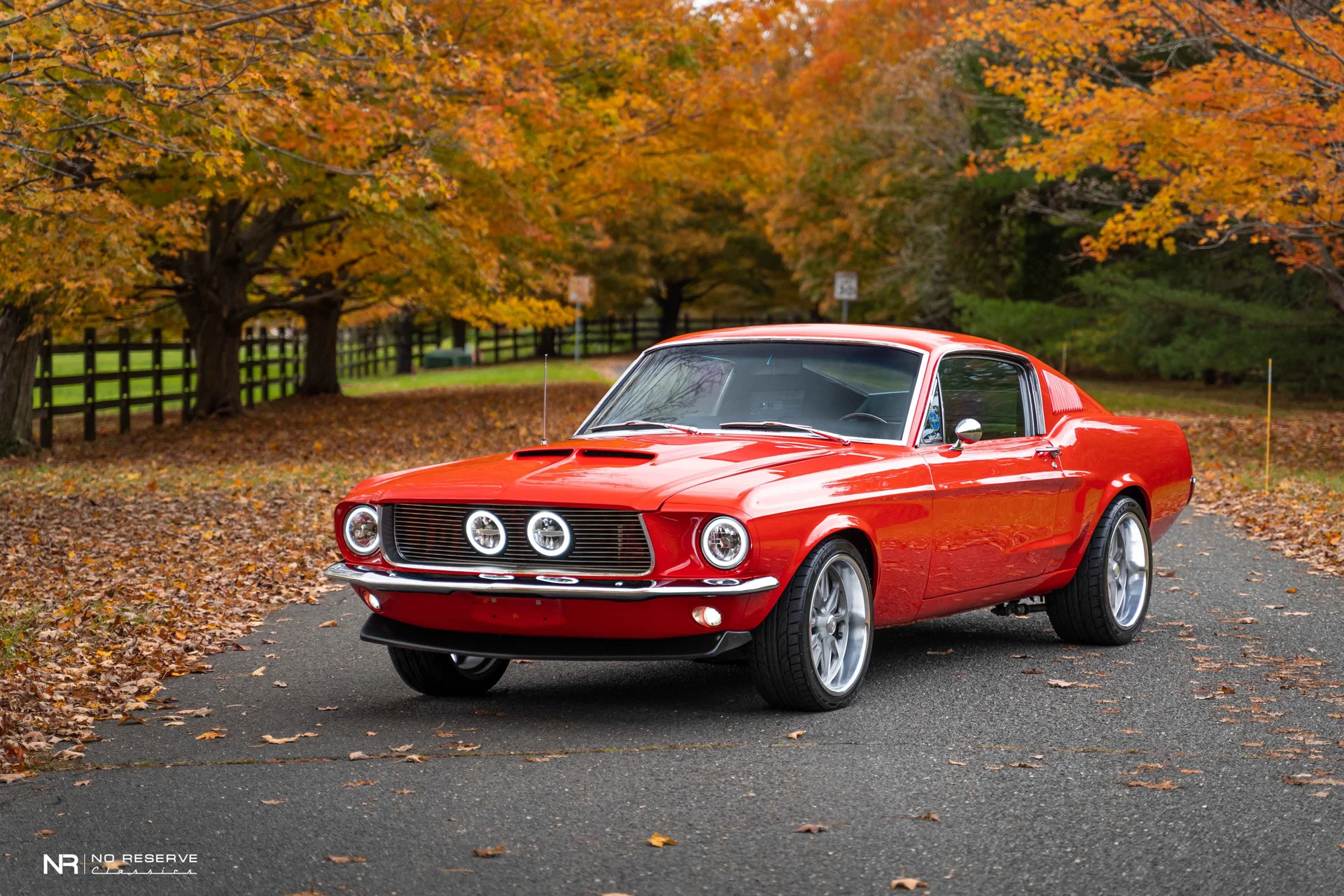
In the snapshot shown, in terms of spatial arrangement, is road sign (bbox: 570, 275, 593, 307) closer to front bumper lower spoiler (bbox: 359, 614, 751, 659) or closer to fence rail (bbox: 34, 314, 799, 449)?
fence rail (bbox: 34, 314, 799, 449)

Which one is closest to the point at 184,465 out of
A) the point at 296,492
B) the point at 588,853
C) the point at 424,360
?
the point at 296,492

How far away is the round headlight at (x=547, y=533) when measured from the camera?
6250 millimetres

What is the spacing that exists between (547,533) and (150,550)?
6386 millimetres

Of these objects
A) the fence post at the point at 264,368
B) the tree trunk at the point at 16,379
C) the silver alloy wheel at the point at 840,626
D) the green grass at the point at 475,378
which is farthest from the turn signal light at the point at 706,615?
the green grass at the point at 475,378

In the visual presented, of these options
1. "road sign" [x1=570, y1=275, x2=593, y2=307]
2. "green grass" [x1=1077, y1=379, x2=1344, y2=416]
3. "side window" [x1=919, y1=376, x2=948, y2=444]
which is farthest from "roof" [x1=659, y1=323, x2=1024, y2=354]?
"road sign" [x1=570, y1=275, x2=593, y2=307]

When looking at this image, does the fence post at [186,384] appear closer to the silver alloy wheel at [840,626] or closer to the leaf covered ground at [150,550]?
the leaf covered ground at [150,550]

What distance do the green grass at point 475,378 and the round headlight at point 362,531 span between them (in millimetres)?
34349

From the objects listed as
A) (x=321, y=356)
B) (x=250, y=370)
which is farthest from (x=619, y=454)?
(x=321, y=356)

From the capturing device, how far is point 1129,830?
5031mm

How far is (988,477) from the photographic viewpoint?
7.60m

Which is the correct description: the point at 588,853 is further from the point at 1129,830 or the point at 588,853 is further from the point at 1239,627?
the point at 1239,627

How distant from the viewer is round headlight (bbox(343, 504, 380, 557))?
6.76m

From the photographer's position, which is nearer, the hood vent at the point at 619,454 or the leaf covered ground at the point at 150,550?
the hood vent at the point at 619,454

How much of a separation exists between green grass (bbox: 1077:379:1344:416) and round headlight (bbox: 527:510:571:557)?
25632 millimetres
